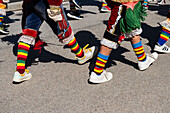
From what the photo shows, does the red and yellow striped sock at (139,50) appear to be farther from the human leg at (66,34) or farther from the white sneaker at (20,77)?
the white sneaker at (20,77)

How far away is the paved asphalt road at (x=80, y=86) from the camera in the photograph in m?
2.09

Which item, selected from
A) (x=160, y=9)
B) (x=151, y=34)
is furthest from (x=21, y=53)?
(x=160, y=9)

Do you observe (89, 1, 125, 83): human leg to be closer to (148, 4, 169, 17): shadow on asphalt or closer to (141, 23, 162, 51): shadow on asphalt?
(141, 23, 162, 51): shadow on asphalt

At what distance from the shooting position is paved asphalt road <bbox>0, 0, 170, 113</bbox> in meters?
2.09

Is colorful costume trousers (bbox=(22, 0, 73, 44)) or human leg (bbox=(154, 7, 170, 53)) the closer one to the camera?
colorful costume trousers (bbox=(22, 0, 73, 44))

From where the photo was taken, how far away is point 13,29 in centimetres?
471

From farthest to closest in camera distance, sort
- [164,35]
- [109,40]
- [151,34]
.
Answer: [151,34], [164,35], [109,40]

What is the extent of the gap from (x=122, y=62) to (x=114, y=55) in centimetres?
26

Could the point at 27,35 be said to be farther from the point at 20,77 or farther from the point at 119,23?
the point at 119,23

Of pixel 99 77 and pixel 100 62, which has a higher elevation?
pixel 100 62

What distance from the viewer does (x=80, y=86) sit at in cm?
247

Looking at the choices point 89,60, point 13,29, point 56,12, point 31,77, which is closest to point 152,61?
point 89,60

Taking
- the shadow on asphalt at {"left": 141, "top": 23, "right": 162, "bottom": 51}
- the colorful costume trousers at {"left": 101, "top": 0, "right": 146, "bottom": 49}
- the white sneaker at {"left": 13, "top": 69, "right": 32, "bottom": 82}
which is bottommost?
the white sneaker at {"left": 13, "top": 69, "right": 32, "bottom": 82}

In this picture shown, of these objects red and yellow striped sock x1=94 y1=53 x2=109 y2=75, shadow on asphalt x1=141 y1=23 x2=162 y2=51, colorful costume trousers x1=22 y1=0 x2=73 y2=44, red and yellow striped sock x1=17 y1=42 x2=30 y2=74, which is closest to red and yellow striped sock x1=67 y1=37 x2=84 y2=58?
colorful costume trousers x1=22 y1=0 x2=73 y2=44
